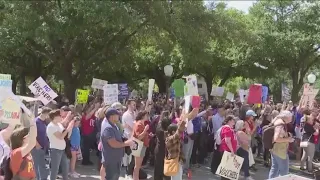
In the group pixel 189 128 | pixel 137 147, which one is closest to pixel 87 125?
pixel 189 128

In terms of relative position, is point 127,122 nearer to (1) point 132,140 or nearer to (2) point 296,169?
(1) point 132,140

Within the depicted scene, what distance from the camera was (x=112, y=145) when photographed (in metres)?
7.27

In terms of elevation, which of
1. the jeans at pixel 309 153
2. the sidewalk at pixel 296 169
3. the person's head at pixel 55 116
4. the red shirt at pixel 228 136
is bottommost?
the sidewalk at pixel 296 169

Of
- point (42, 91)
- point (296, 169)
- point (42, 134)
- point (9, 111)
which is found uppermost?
point (42, 91)

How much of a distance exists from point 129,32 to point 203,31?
379 centimetres

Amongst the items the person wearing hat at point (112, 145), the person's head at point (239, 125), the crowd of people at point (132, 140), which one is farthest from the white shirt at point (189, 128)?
the person wearing hat at point (112, 145)

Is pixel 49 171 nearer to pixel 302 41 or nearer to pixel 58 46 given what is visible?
pixel 58 46

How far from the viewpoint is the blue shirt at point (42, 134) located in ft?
26.1

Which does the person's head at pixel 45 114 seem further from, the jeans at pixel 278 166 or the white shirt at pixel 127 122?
the jeans at pixel 278 166

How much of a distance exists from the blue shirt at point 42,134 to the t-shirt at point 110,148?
126 cm

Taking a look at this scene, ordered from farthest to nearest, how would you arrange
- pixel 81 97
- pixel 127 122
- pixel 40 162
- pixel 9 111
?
1. pixel 81 97
2. pixel 127 122
3. pixel 40 162
4. pixel 9 111

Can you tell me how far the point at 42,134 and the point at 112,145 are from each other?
150 centimetres

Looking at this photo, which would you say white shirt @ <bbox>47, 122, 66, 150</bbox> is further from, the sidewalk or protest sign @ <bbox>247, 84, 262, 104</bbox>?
protest sign @ <bbox>247, 84, 262, 104</bbox>

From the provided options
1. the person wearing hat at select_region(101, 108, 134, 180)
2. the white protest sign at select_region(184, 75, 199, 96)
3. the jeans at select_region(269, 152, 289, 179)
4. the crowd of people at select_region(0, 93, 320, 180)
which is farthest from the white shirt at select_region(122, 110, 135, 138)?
the jeans at select_region(269, 152, 289, 179)
